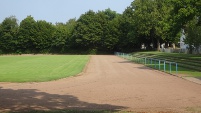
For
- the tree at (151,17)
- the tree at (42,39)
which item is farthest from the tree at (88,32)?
the tree at (151,17)

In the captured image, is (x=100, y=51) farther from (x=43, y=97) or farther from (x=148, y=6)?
(x=43, y=97)

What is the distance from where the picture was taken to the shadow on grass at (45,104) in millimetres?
10875

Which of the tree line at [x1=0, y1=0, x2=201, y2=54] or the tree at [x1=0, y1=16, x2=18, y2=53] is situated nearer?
the tree line at [x1=0, y1=0, x2=201, y2=54]

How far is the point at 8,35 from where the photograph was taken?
343ft

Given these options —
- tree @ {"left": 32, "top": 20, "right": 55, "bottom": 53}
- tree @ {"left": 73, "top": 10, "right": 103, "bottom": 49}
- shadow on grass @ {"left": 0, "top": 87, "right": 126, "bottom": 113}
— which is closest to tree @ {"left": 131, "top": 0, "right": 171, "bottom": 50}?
tree @ {"left": 73, "top": 10, "right": 103, "bottom": 49}

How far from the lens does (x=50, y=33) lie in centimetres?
10562

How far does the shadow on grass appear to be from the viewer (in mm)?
10875

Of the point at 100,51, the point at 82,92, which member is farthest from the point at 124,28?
the point at 82,92

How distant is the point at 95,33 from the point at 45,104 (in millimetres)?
84385

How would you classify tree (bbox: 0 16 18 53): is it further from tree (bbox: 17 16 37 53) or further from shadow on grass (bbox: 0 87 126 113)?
shadow on grass (bbox: 0 87 126 113)

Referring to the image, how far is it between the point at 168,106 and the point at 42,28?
97061 mm

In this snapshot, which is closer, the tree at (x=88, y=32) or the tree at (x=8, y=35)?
the tree at (x=88, y=32)

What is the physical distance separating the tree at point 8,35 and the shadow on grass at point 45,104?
91855mm

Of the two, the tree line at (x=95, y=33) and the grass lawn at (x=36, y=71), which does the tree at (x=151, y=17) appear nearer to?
the tree line at (x=95, y=33)
